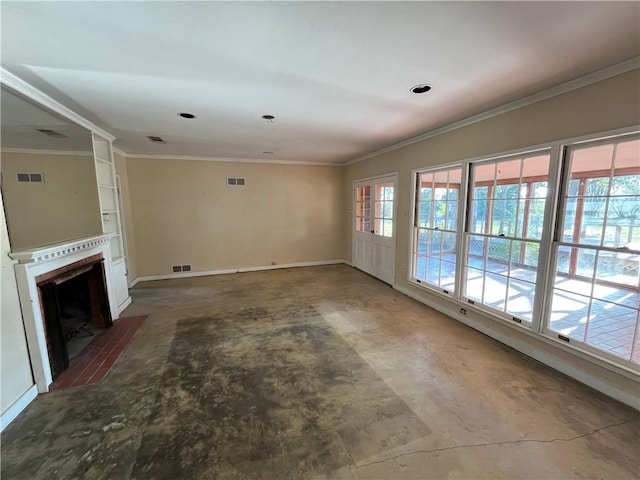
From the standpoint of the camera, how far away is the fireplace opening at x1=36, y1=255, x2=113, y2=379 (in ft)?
7.70

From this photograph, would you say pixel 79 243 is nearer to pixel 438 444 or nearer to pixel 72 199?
pixel 72 199

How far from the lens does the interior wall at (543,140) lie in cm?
204

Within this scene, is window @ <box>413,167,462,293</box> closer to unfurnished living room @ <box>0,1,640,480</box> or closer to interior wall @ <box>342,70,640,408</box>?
unfurnished living room @ <box>0,1,640,480</box>

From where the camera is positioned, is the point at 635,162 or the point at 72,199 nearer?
the point at 635,162

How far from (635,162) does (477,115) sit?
1486 millimetres

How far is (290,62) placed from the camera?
193cm

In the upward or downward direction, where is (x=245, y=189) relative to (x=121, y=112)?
downward

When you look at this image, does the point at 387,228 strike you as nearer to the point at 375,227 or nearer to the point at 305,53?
the point at 375,227

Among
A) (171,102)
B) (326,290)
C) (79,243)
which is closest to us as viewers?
(171,102)

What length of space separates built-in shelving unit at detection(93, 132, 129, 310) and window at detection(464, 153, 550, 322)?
502 centimetres

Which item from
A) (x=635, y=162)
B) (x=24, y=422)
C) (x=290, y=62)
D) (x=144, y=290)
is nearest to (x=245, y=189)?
(x=144, y=290)

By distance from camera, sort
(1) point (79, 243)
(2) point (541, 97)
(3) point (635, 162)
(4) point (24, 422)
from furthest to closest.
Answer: (1) point (79, 243) → (2) point (541, 97) → (3) point (635, 162) → (4) point (24, 422)

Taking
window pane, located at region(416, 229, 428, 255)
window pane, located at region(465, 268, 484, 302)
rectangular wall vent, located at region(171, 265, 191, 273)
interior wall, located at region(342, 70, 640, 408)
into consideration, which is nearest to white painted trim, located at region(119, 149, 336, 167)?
rectangular wall vent, located at region(171, 265, 191, 273)

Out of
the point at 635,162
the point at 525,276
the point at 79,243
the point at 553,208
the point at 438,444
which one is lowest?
the point at 438,444
